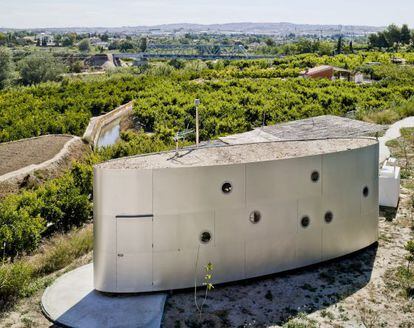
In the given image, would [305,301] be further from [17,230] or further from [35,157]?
[35,157]

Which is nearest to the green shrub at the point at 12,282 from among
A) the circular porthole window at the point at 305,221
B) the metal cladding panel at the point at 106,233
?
the metal cladding panel at the point at 106,233

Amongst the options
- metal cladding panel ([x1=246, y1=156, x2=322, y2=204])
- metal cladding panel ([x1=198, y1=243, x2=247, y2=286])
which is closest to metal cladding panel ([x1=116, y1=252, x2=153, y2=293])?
metal cladding panel ([x1=198, y1=243, x2=247, y2=286])

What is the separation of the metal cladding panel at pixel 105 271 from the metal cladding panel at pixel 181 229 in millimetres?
807

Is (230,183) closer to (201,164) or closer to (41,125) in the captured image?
(201,164)

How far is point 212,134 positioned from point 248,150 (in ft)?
54.4

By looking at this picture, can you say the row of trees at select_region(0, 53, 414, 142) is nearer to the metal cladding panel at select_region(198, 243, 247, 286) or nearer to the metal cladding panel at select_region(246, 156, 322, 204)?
the metal cladding panel at select_region(246, 156, 322, 204)

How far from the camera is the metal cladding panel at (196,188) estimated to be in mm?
9297

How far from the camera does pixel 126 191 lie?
9195mm

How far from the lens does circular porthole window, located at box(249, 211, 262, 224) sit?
994 cm

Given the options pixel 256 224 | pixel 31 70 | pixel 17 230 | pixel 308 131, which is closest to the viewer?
pixel 256 224

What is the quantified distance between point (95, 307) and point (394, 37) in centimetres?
9535

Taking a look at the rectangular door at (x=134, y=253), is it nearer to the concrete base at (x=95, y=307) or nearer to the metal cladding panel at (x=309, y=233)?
the concrete base at (x=95, y=307)

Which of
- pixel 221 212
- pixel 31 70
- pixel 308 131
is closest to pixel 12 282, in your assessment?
pixel 221 212

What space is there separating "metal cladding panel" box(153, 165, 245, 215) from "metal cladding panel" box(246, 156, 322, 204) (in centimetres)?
22
